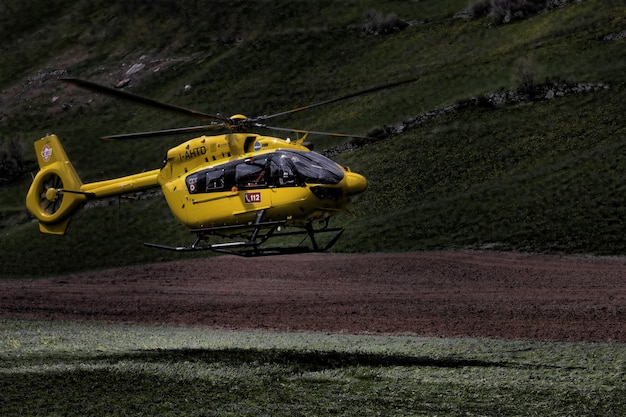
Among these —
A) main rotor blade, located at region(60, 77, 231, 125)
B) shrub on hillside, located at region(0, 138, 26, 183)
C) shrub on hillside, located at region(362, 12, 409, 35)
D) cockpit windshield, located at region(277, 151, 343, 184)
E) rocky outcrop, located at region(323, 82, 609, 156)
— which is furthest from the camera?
shrub on hillside, located at region(362, 12, 409, 35)

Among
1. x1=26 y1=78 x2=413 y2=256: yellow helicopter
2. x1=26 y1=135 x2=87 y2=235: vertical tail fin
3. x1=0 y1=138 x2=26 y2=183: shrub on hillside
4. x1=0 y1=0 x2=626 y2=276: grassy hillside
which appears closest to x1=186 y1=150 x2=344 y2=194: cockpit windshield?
x1=26 y1=78 x2=413 y2=256: yellow helicopter

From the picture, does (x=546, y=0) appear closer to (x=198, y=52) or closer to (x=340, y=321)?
(x=198, y=52)

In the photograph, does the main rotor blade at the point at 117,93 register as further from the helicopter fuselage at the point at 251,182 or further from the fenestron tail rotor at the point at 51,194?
the fenestron tail rotor at the point at 51,194

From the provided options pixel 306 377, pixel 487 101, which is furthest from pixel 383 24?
pixel 306 377

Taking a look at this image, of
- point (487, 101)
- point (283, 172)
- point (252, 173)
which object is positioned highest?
point (252, 173)

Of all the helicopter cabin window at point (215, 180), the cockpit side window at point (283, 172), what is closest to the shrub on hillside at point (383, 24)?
the helicopter cabin window at point (215, 180)

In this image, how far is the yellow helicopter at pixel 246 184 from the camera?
24172 millimetres

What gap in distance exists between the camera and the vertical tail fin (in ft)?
104

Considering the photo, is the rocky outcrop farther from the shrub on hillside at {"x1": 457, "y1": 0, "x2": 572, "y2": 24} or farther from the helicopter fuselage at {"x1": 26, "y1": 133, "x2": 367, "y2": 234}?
the helicopter fuselage at {"x1": 26, "y1": 133, "x2": 367, "y2": 234}

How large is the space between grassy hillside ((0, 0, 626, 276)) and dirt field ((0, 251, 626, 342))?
3.05 m

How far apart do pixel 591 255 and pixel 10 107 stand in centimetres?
6001

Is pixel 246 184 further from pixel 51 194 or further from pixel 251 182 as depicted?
pixel 51 194

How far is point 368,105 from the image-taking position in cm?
6712

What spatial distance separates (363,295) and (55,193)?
15563mm
